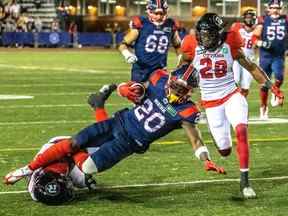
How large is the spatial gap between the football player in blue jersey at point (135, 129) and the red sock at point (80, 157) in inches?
1.2

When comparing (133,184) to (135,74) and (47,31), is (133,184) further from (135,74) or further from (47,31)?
(47,31)

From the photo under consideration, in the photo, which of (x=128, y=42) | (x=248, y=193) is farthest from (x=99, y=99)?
(x=128, y=42)

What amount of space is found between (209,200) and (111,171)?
1.71 metres

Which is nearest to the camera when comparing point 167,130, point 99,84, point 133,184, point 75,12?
point 167,130

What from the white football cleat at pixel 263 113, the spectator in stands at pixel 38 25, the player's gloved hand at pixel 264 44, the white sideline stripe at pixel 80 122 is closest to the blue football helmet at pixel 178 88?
the white sideline stripe at pixel 80 122

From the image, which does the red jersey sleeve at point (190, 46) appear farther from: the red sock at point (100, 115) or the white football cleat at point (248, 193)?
the white football cleat at point (248, 193)

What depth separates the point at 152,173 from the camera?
8.63 m

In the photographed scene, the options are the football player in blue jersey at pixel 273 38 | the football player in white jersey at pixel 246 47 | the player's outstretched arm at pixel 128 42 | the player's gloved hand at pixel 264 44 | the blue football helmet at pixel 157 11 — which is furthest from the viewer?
the football player in white jersey at pixel 246 47

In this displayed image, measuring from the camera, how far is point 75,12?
51781 mm

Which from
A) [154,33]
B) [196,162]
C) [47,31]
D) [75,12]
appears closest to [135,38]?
[154,33]

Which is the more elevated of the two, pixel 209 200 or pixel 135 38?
pixel 135 38

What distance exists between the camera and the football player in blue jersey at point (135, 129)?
Answer: 7.11m

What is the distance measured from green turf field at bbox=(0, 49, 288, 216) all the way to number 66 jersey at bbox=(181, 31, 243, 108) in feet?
2.75

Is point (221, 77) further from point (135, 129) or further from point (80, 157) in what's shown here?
point (80, 157)
